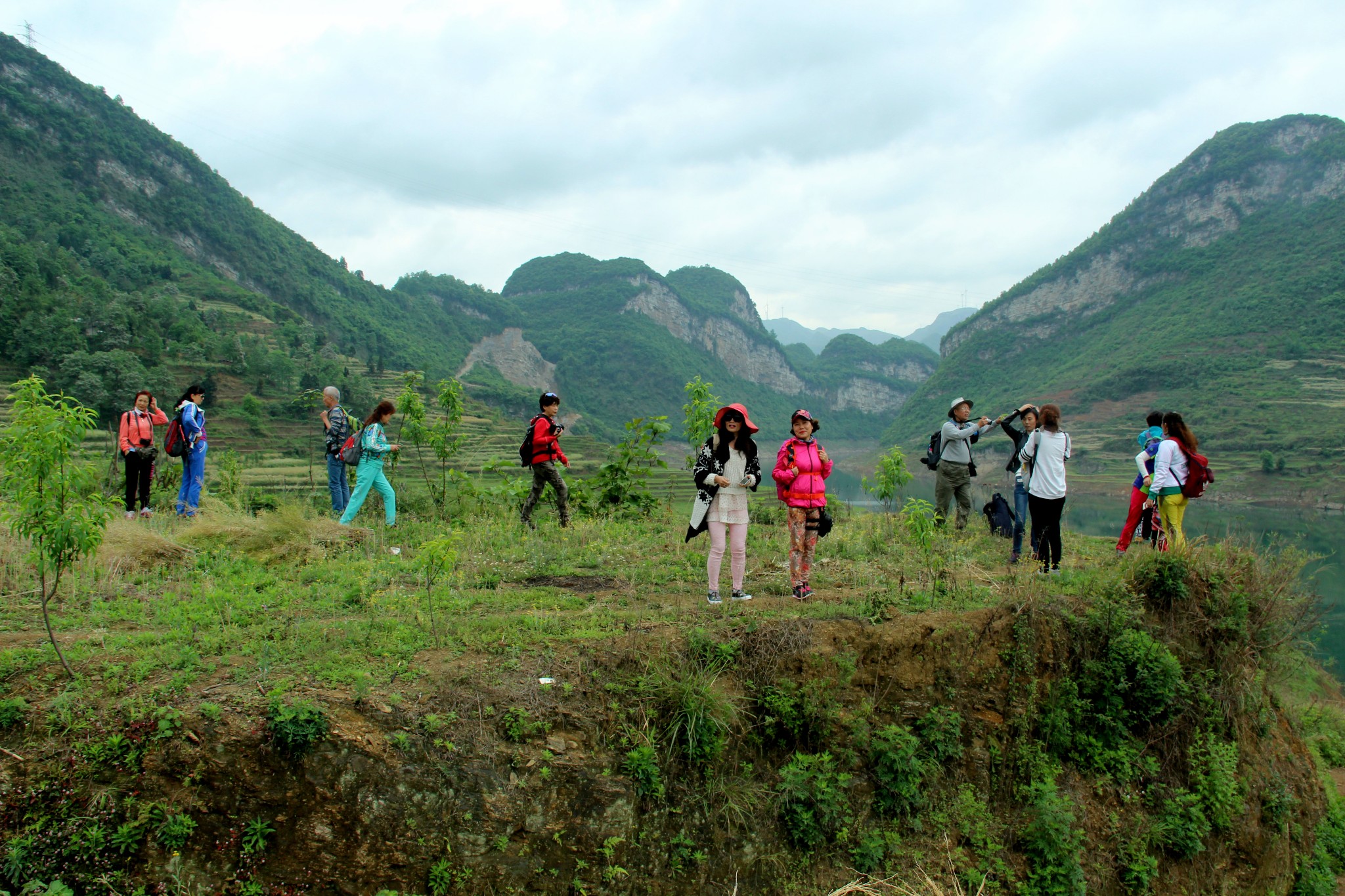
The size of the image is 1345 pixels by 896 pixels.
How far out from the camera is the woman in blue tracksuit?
8680 mm

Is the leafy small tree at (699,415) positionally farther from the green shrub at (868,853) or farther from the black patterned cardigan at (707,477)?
the green shrub at (868,853)

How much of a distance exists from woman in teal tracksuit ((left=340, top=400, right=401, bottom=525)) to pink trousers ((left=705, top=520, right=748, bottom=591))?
484cm

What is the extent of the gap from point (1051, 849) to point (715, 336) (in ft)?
632

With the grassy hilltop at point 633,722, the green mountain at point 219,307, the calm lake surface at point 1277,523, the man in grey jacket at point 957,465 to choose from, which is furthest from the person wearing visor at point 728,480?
the green mountain at point 219,307

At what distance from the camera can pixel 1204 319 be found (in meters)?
92.6

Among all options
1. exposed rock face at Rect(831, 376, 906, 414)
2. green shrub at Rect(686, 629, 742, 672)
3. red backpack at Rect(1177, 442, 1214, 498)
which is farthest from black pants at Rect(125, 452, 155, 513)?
exposed rock face at Rect(831, 376, 906, 414)

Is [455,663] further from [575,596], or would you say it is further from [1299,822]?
[1299,822]

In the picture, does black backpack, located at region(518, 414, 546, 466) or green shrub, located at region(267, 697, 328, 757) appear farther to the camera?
black backpack, located at region(518, 414, 546, 466)

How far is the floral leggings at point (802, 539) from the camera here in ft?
20.9

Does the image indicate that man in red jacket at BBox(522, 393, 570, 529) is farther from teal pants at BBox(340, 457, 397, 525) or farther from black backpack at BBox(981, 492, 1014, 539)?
black backpack at BBox(981, 492, 1014, 539)

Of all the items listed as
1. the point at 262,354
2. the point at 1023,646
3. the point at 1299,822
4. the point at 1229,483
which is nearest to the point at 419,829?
the point at 1023,646

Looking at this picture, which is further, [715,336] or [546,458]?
[715,336]

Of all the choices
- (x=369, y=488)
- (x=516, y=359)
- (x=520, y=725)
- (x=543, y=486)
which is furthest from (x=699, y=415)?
(x=516, y=359)

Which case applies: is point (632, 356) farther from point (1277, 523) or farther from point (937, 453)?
point (937, 453)
